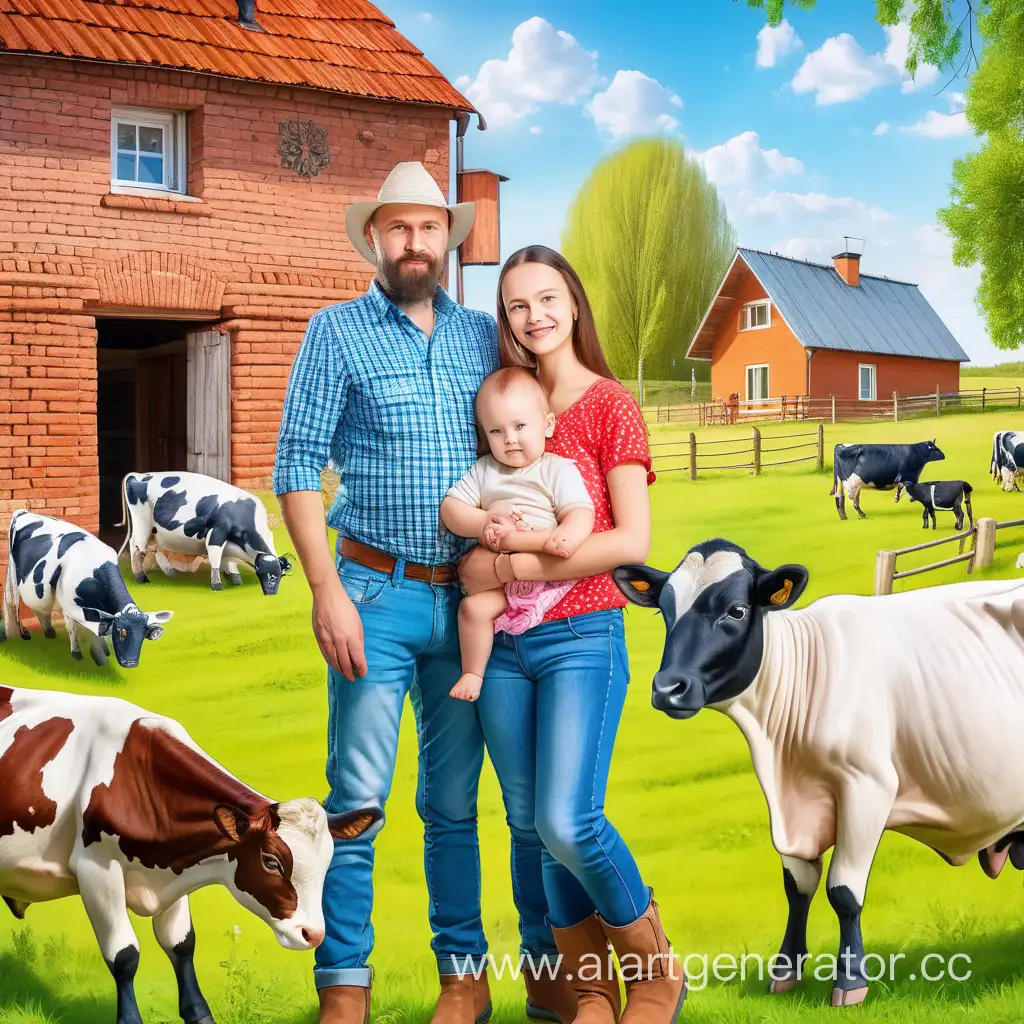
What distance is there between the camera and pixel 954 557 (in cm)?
429

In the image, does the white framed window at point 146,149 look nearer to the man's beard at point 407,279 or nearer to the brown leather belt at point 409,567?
the man's beard at point 407,279

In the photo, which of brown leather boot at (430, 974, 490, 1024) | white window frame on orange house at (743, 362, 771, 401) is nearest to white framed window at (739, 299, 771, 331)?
white window frame on orange house at (743, 362, 771, 401)

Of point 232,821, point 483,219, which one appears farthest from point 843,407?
point 232,821

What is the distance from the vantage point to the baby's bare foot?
2309mm

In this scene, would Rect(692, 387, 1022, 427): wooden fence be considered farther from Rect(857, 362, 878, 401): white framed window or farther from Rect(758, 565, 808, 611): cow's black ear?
Rect(758, 565, 808, 611): cow's black ear

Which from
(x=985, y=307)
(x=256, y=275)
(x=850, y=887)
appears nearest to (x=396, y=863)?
(x=850, y=887)

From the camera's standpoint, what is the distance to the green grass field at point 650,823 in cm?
297

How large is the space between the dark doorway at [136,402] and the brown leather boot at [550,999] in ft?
9.80

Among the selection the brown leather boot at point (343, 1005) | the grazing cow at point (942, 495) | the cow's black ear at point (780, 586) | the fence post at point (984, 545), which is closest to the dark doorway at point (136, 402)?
the brown leather boot at point (343, 1005)

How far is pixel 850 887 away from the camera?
264cm

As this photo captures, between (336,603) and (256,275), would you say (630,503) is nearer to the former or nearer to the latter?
(336,603)

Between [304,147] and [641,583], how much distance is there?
10.8 feet

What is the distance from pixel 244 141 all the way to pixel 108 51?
26.6 inches

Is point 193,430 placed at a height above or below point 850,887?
above
